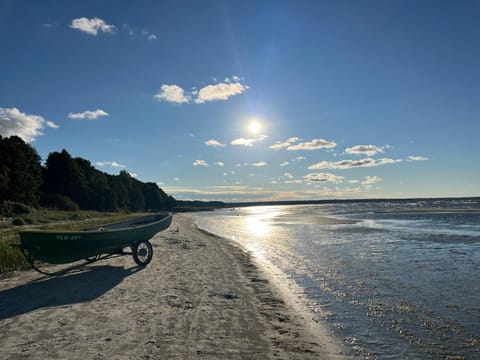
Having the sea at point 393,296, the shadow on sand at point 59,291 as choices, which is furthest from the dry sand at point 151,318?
the sea at point 393,296

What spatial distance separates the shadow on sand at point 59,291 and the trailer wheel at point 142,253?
3.24ft

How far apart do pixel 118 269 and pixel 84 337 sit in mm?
6306

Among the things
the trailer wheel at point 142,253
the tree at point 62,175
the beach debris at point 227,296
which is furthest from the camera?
the tree at point 62,175

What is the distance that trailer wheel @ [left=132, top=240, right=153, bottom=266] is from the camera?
1267cm

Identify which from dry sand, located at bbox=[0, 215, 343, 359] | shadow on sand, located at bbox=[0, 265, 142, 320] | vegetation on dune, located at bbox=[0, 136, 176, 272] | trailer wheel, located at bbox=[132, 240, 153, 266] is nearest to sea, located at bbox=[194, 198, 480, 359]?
dry sand, located at bbox=[0, 215, 343, 359]

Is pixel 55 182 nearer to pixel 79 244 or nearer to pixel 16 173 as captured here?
pixel 16 173

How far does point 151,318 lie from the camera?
698cm

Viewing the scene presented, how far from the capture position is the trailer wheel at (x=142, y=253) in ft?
41.6

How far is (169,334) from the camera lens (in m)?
6.15

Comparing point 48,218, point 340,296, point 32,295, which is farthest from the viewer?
point 48,218

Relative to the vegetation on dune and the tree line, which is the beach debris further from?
the tree line

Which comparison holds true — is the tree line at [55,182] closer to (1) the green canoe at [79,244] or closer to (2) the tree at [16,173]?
(2) the tree at [16,173]

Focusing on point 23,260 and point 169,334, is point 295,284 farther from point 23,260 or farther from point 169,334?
point 23,260

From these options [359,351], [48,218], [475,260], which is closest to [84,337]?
[359,351]
